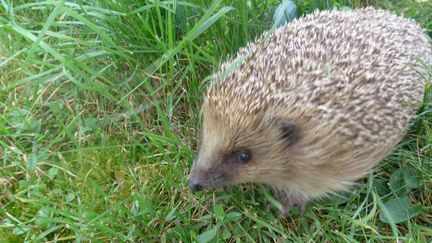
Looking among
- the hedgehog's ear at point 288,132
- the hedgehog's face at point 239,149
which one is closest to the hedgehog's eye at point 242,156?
the hedgehog's face at point 239,149

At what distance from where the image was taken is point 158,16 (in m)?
2.28

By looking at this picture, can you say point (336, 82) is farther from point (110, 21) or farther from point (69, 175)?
point (69, 175)

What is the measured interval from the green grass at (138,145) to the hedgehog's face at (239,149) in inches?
4.8

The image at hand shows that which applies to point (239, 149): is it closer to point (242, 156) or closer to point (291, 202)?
point (242, 156)

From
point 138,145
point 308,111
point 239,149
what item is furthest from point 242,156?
point 138,145

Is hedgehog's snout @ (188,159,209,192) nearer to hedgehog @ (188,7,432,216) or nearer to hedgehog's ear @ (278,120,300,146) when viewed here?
hedgehog @ (188,7,432,216)

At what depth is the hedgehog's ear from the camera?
208cm

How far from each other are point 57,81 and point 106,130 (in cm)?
38

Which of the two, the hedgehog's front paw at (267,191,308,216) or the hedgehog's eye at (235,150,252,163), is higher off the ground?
the hedgehog's eye at (235,150,252,163)

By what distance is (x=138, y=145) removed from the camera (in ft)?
7.66

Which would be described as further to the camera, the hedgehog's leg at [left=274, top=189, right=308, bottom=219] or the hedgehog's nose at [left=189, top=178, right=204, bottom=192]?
the hedgehog's leg at [left=274, top=189, right=308, bottom=219]

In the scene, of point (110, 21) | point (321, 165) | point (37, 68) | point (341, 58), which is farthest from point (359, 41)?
point (37, 68)

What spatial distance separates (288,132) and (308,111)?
0.36ft

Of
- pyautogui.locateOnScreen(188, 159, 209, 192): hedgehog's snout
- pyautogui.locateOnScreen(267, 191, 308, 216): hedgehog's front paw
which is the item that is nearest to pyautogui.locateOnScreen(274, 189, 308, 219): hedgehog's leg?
pyautogui.locateOnScreen(267, 191, 308, 216): hedgehog's front paw
